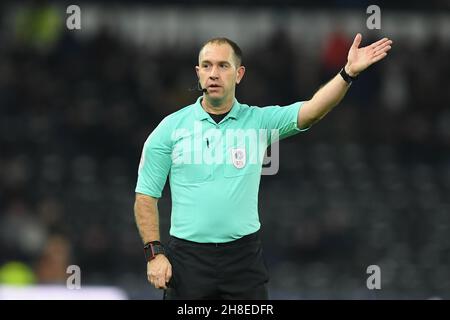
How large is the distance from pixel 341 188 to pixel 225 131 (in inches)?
299

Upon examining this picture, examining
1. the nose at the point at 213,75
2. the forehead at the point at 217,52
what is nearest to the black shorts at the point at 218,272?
the nose at the point at 213,75

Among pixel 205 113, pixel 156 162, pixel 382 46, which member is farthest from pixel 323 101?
pixel 156 162

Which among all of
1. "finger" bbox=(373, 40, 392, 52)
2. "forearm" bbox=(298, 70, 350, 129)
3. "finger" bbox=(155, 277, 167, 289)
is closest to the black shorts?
"finger" bbox=(155, 277, 167, 289)

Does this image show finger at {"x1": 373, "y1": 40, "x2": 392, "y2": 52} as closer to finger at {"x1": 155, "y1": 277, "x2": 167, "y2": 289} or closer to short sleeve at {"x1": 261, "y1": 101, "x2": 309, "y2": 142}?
short sleeve at {"x1": 261, "y1": 101, "x2": 309, "y2": 142}

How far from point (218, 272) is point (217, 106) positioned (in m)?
0.91

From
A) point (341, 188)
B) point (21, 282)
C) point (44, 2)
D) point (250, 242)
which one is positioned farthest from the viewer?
point (44, 2)

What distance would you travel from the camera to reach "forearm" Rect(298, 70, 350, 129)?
21.0 feet

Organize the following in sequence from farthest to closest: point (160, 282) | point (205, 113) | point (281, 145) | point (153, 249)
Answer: point (281, 145)
point (205, 113)
point (153, 249)
point (160, 282)

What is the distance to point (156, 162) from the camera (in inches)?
258

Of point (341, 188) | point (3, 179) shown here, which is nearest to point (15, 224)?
point (3, 179)

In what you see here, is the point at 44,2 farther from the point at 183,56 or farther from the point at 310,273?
the point at 310,273

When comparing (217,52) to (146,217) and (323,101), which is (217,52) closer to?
(323,101)

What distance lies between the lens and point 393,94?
622 inches

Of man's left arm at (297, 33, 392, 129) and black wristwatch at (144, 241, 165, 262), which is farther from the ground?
man's left arm at (297, 33, 392, 129)
